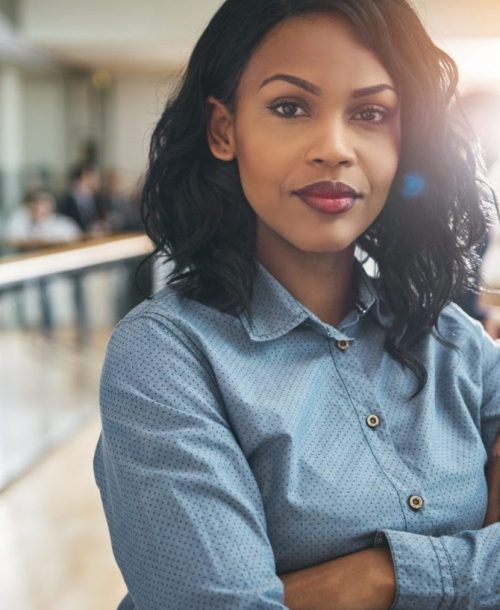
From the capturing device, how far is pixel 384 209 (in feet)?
3.93

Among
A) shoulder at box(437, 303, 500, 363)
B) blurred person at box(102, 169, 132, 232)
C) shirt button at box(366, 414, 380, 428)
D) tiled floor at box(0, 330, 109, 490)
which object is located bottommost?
blurred person at box(102, 169, 132, 232)

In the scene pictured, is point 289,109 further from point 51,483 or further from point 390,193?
point 51,483

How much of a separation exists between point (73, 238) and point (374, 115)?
7.79 metres

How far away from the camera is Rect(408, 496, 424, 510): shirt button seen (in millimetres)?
989

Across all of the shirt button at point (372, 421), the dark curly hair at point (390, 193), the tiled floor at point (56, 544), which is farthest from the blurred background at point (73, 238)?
the shirt button at point (372, 421)

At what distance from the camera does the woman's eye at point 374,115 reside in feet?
3.33

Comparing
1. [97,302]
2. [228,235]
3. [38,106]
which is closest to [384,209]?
[228,235]

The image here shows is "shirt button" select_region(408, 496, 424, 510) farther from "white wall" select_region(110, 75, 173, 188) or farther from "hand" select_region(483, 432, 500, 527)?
"white wall" select_region(110, 75, 173, 188)

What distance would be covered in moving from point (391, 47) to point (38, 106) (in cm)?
1292

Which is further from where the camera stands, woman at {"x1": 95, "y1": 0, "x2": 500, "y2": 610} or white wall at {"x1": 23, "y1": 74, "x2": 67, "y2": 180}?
white wall at {"x1": 23, "y1": 74, "x2": 67, "y2": 180}

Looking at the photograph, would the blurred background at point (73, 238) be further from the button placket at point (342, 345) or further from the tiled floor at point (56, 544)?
the button placket at point (342, 345)

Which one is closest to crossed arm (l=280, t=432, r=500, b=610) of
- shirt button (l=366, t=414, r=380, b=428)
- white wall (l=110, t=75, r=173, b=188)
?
shirt button (l=366, t=414, r=380, b=428)

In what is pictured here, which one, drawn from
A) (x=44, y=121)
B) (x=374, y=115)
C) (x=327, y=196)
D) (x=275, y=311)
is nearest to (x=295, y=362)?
(x=275, y=311)

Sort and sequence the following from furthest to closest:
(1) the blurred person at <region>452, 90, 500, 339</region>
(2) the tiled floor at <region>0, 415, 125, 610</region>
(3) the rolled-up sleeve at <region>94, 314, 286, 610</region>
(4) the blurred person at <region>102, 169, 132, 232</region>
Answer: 1. (4) the blurred person at <region>102, 169, 132, 232</region>
2. (2) the tiled floor at <region>0, 415, 125, 610</region>
3. (1) the blurred person at <region>452, 90, 500, 339</region>
4. (3) the rolled-up sleeve at <region>94, 314, 286, 610</region>
